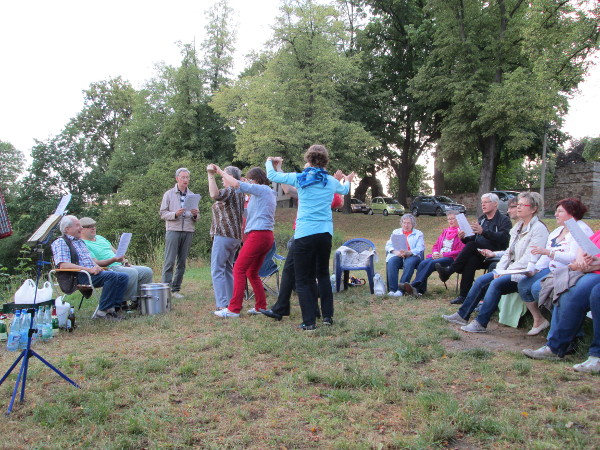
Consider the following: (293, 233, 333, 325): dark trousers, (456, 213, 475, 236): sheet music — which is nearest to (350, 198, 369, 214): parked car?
(456, 213, 475, 236): sheet music

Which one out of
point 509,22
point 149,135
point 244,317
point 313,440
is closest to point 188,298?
point 244,317

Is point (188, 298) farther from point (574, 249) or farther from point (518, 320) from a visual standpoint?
point (574, 249)

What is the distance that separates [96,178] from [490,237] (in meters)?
26.6

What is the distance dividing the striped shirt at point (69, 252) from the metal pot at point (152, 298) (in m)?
0.67

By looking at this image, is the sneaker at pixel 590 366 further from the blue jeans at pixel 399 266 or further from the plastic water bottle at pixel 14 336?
the plastic water bottle at pixel 14 336

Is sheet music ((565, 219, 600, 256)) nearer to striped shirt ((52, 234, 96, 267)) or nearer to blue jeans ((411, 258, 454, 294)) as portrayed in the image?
blue jeans ((411, 258, 454, 294))

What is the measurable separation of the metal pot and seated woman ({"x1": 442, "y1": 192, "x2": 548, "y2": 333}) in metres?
3.35

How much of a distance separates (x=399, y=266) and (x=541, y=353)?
3.33 metres

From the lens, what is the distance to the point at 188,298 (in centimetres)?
703

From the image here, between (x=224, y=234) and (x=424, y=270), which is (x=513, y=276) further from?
(x=224, y=234)

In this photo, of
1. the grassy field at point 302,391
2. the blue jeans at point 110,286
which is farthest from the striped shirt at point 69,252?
the grassy field at point 302,391

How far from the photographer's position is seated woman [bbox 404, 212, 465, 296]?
6730mm

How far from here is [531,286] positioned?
4.55 meters

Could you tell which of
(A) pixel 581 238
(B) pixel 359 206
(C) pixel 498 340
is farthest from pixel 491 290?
(B) pixel 359 206
